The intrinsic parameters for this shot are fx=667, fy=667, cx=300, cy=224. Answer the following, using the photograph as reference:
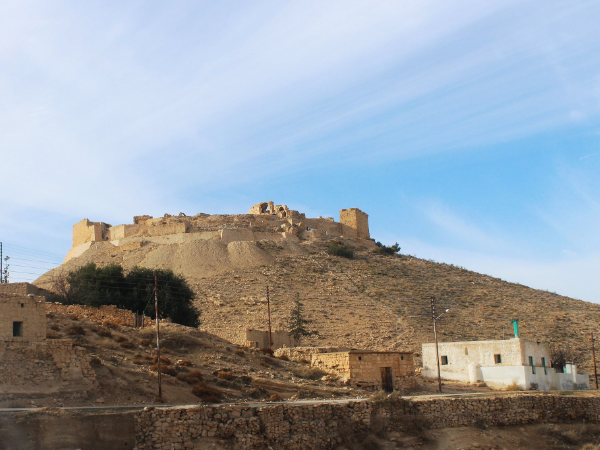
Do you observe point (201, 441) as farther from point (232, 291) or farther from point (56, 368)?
point (232, 291)

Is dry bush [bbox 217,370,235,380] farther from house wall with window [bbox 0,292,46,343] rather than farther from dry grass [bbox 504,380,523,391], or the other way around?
dry grass [bbox 504,380,523,391]

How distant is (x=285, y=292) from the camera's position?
2080 inches

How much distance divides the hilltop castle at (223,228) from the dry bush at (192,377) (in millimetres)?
42877

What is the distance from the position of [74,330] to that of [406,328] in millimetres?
26021

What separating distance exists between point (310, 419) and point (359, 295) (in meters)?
36.5

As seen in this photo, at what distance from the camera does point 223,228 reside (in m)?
67.3

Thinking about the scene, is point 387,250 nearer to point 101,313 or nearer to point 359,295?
point 359,295

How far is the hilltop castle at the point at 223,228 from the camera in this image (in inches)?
2621

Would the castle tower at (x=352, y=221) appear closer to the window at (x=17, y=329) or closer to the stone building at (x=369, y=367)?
the stone building at (x=369, y=367)

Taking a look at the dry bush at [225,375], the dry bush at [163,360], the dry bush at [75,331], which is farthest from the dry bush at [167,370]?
the dry bush at [75,331]

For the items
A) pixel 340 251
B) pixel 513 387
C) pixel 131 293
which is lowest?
pixel 513 387

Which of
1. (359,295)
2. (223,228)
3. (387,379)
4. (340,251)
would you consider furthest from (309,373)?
(223,228)

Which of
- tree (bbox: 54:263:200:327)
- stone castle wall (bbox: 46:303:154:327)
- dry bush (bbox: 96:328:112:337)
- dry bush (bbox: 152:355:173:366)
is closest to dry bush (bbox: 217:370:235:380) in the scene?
dry bush (bbox: 152:355:173:366)

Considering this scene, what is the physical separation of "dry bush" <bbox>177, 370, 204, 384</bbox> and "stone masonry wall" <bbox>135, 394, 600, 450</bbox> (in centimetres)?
456
